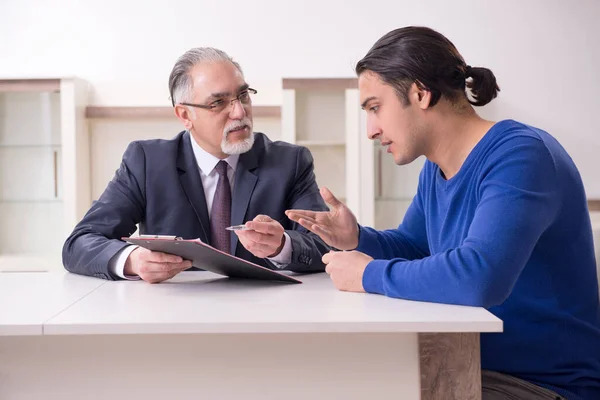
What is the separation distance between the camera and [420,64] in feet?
5.13

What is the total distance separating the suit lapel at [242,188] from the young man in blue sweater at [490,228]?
504mm

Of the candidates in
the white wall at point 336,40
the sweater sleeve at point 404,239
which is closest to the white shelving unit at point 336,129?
the white wall at point 336,40

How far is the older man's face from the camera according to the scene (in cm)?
236

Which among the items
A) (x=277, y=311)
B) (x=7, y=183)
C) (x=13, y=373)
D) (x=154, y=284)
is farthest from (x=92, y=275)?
(x=7, y=183)

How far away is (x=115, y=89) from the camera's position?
15.1 feet

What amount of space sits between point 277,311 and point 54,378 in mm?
439

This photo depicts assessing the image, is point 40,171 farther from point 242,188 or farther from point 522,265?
point 522,265

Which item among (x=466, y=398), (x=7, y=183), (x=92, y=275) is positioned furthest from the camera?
(x=7, y=183)

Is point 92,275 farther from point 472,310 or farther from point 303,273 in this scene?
point 472,310

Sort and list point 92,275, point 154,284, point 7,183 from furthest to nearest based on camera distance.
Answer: point 7,183 < point 92,275 < point 154,284

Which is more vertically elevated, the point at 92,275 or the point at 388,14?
the point at 388,14

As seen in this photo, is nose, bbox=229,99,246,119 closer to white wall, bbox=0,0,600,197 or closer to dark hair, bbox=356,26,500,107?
dark hair, bbox=356,26,500,107

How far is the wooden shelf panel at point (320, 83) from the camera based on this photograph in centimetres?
424

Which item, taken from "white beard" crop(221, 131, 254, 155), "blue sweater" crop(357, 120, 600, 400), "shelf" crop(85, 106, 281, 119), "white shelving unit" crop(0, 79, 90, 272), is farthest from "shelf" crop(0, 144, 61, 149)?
"blue sweater" crop(357, 120, 600, 400)
